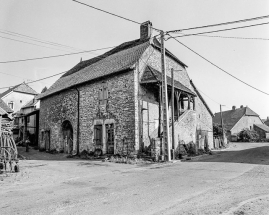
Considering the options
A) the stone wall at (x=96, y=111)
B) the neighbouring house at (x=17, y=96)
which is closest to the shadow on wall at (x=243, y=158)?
the stone wall at (x=96, y=111)

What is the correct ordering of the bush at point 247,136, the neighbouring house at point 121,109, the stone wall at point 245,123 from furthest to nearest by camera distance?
the stone wall at point 245,123, the bush at point 247,136, the neighbouring house at point 121,109

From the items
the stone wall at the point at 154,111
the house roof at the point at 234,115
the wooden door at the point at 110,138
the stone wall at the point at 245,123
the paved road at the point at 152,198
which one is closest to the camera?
the paved road at the point at 152,198

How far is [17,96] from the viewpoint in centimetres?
4106

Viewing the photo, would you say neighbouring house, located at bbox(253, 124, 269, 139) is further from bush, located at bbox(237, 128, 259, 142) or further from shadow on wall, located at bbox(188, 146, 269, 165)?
shadow on wall, located at bbox(188, 146, 269, 165)

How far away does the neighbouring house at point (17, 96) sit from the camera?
39656 millimetres

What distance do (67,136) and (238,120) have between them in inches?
1678

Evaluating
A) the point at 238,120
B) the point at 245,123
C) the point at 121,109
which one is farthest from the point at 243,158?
the point at 245,123

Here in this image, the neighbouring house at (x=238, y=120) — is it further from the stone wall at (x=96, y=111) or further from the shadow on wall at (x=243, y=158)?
the stone wall at (x=96, y=111)

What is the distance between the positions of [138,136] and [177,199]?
31.6ft

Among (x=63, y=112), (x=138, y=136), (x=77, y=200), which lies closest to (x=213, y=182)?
(x=77, y=200)

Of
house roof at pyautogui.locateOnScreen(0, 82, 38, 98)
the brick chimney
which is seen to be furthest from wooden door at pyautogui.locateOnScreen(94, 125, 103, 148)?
house roof at pyautogui.locateOnScreen(0, 82, 38, 98)

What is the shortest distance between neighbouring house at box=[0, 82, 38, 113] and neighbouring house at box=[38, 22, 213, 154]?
75.7 ft

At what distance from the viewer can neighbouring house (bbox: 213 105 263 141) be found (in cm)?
4818

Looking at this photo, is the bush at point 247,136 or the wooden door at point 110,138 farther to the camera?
the bush at point 247,136
